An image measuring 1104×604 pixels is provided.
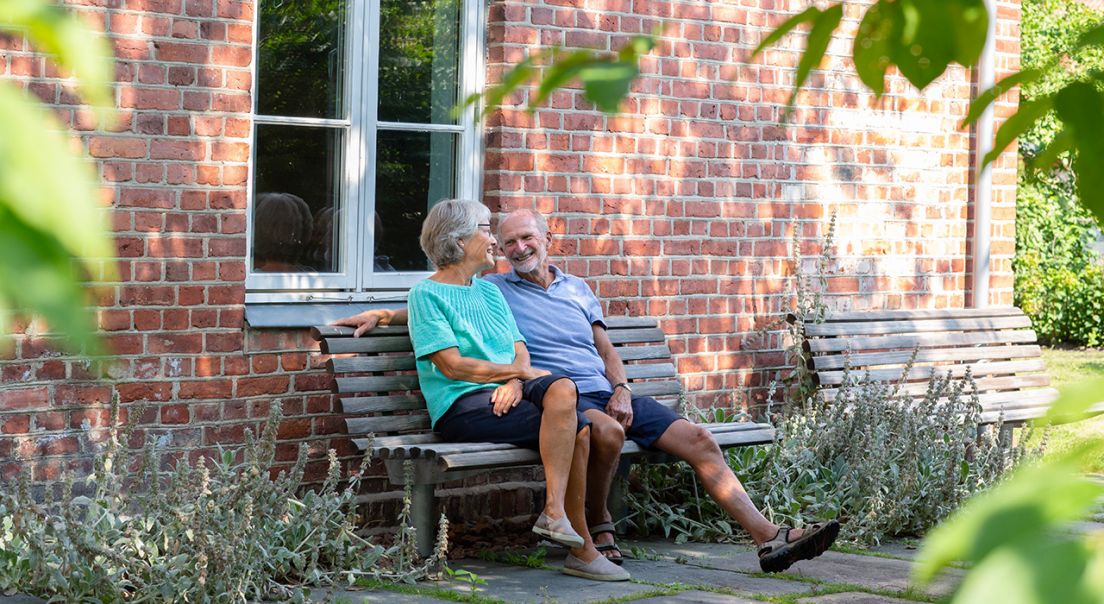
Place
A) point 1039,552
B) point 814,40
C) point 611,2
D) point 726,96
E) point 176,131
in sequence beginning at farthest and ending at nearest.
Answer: point 726,96 → point 611,2 → point 176,131 → point 814,40 → point 1039,552

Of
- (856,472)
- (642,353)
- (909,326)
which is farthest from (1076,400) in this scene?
(909,326)

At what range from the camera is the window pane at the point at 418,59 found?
588 cm

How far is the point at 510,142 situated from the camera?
6051 millimetres

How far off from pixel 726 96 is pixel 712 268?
82 cm

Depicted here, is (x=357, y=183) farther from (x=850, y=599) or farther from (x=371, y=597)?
(x=850, y=599)

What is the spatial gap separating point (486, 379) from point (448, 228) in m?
0.60

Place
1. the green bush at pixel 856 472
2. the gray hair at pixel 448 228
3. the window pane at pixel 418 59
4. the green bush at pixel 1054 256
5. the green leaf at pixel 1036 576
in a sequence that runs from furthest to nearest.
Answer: the green bush at pixel 1054 256
the green bush at pixel 856 472
the window pane at pixel 418 59
the gray hair at pixel 448 228
the green leaf at pixel 1036 576

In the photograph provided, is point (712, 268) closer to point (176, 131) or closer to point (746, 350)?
point (746, 350)

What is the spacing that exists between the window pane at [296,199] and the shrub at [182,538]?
99cm

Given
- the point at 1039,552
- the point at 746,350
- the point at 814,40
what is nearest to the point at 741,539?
the point at 746,350

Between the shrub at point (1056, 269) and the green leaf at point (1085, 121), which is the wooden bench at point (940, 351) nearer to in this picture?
the green leaf at point (1085, 121)

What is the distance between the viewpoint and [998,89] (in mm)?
1183

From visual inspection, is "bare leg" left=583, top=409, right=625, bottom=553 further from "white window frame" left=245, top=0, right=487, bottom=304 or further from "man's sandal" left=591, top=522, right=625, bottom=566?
"white window frame" left=245, top=0, right=487, bottom=304

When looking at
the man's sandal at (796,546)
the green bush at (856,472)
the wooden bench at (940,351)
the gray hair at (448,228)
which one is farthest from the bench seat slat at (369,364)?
the wooden bench at (940,351)
